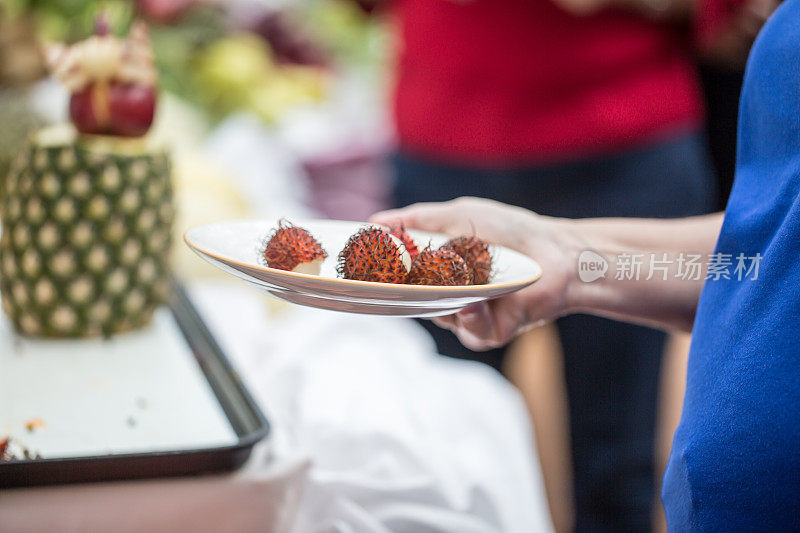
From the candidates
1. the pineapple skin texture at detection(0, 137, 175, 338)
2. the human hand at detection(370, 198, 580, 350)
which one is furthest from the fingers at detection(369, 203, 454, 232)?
the pineapple skin texture at detection(0, 137, 175, 338)

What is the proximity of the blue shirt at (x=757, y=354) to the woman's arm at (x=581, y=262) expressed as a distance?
0.07 m

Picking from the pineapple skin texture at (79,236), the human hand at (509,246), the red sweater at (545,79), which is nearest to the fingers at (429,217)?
the human hand at (509,246)

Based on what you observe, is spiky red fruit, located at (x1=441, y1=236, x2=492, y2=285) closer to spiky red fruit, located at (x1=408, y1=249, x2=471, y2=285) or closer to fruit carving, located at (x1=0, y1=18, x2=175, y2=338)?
spiky red fruit, located at (x1=408, y1=249, x2=471, y2=285)

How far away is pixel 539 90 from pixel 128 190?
0.59 m

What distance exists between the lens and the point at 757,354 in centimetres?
38

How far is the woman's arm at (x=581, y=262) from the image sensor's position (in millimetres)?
502

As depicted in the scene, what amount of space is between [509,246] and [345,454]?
0.22 meters

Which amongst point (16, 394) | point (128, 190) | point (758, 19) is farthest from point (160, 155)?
point (758, 19)

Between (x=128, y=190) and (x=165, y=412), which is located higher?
(x=128, y=190)

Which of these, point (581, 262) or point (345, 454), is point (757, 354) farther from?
point (345, 454)

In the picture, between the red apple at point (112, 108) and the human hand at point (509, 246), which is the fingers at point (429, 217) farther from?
the red apple at point (112, 108)

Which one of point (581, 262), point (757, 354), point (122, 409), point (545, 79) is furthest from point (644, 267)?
point (545, 79)

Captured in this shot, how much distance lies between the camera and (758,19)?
90cm

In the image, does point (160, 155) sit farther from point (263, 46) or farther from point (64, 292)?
point (263, 46)
